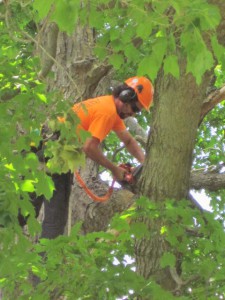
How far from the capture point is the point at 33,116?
3893 millimetres

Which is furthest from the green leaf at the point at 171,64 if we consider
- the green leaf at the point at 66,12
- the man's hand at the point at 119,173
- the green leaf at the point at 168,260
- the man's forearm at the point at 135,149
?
the man's forearm at the point at 135,149

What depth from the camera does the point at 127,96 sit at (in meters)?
5.61

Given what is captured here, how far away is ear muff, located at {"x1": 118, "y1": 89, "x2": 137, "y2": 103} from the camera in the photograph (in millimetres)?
5598

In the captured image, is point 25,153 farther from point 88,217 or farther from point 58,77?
point 58,77

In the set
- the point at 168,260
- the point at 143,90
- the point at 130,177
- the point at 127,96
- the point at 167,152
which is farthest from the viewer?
the point at 143,90

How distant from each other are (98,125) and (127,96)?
1.25 ft

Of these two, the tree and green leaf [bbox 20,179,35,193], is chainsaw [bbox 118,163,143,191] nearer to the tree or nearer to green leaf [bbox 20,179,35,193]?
the tree

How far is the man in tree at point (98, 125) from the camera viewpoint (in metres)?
5.41

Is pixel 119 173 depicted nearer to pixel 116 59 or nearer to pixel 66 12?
pixel 116 59

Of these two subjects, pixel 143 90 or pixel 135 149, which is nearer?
pixel 143 90

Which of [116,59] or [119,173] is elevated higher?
[116,59]

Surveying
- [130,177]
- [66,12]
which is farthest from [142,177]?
[66,12]

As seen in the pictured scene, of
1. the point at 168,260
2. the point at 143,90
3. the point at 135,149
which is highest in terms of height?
the point at 143,90

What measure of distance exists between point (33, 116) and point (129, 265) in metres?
1.07
